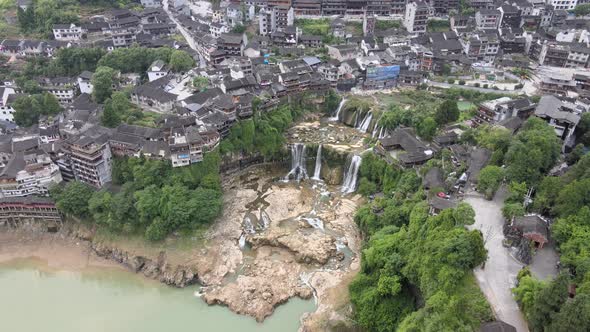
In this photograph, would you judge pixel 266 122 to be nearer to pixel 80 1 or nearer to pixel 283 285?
pixel 283 285

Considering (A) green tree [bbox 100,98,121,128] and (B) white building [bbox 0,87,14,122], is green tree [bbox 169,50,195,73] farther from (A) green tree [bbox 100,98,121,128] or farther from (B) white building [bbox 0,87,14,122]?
(B) white building [bbox 0,87,14,122]

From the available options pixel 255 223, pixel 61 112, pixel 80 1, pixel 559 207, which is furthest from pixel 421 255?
pixel 80 1

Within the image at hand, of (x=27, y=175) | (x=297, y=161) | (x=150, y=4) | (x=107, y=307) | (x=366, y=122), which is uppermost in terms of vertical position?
(x=150, y=4)

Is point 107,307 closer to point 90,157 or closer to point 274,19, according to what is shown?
point 90,157

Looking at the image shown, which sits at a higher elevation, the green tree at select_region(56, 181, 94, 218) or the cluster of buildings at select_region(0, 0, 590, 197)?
the cluster of buildings at select_region(0, 0, 590, 197)

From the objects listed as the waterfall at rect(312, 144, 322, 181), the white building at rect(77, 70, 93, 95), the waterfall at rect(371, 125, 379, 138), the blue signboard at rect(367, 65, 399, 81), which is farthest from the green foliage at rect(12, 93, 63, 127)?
the blue signboard at rect(367, 65, 399, 81)

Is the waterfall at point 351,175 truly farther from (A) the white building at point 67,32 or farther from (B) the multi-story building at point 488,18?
(A) the white building at point 67,32

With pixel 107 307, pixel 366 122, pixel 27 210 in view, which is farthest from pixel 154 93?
pixel 107 307
